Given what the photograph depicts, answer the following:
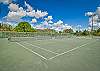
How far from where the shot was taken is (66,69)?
632 cm

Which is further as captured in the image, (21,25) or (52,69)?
Result: (21,25)

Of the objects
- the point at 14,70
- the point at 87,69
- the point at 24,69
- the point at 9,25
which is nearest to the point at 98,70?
the point at 87,69

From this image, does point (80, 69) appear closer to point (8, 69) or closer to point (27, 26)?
point (8, 69)

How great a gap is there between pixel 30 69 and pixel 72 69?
1.90 meters

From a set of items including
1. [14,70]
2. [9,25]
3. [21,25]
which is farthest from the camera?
[9,25]

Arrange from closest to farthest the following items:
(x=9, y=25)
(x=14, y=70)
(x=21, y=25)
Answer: (x=14, y=70)
(x=21, y=25)
(x=9, y=25)

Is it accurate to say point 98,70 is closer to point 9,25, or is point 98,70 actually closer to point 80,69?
point 80,69

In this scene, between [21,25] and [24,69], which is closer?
[24,69]

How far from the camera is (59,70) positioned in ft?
20.1

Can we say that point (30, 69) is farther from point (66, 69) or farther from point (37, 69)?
point (66, 69)

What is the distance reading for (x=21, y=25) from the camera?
326ft

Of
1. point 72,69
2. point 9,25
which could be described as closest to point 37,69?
point 72,69

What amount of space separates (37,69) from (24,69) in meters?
0.58

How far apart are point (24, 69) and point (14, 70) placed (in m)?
0.45
